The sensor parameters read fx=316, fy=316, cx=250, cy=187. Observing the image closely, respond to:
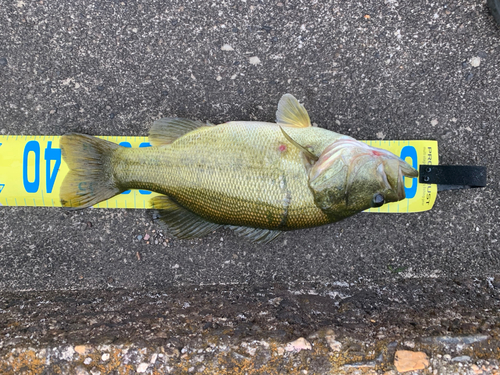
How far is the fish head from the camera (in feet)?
5.92

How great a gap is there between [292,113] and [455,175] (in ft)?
4.09

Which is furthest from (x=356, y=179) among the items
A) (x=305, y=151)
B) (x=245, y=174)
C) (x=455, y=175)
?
(x=455, y=175)

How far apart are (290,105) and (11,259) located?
2.50 meters

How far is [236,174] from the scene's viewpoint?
1909 millimetres

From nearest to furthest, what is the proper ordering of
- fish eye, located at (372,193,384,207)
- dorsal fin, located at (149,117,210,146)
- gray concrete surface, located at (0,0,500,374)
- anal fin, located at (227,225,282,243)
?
1. fish eye, located at (372,193,384,207)
2. anal fin, located at (227,225,282,243)
3. dorsal fin, located at (149,117,210,146)
4. gray concrete surface, located at (0,0,500,374)

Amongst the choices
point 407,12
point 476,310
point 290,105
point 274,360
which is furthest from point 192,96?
point 476,310

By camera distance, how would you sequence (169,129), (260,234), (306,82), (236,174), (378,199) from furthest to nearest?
1. (306,82)
2. (169,129)
3. (260,234)
4. (236,174)
5. (378,199)

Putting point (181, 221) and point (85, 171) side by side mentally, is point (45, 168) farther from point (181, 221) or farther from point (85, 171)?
point (181, 221)

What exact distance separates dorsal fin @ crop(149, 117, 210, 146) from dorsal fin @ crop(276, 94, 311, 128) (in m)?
0.57

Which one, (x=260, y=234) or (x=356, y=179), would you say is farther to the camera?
(x=260, y=234)

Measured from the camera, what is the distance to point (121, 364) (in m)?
1.83

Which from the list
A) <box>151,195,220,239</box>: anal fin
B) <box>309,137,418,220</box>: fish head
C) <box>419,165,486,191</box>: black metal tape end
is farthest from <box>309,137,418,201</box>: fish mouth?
<box>151,195,220,239</box>: anal fin

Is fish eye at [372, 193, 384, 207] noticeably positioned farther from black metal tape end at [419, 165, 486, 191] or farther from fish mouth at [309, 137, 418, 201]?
black metal tape end at [419, 165, 486, 191]

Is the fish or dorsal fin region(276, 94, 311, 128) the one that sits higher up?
dorsal fin region(276, 94, 311, 128)
